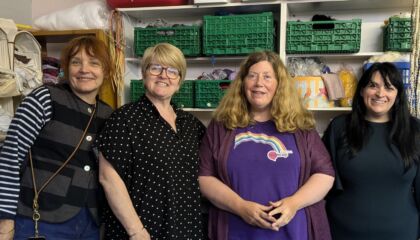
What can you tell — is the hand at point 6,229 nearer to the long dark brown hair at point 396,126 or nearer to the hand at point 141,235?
the hand at point 141,235

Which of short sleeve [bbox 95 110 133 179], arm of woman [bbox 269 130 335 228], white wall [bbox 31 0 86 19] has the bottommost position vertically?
arm of woman [bbox 269 130 335 228]

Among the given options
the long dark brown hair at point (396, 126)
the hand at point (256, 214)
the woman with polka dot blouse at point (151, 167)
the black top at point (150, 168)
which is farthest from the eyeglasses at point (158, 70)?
the long dark brown hair at point (396, 126)

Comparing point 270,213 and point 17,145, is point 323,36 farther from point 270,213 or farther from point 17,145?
point 17,145

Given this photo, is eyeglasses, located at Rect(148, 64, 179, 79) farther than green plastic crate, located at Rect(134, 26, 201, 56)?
No

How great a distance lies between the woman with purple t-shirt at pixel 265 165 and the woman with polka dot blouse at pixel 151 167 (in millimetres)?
Result: 120

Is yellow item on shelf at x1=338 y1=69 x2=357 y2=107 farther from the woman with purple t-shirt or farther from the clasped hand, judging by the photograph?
the clasped hand

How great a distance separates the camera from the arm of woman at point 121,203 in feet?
4.09

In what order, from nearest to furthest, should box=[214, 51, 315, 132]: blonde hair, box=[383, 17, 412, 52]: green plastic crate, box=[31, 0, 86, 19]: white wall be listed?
1. box=[214, 51, 315, 132]: blonde hair
2. box=[383, 17, 412, 52]: green plastic crate
3. box=[31, 0, 86, 19]: white wall

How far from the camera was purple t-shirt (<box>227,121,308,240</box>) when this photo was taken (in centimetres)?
138

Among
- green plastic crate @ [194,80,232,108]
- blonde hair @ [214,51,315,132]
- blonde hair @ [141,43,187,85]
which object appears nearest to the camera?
blonde hair @ [141,43,187,85]

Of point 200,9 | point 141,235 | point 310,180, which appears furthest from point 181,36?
point 141,235

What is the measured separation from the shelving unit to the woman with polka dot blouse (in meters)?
1.19

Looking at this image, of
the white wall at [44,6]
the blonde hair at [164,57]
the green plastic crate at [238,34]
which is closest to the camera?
the blonde hair at [164,57]

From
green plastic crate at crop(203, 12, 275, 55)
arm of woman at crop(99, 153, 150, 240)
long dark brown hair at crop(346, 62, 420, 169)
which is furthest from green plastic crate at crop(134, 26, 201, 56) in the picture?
arm of woman at crop(99, 153, 150, 240)
